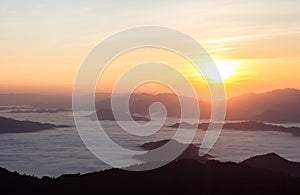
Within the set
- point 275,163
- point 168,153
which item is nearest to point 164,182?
point 275,163

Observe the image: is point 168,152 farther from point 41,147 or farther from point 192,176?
point 192,176

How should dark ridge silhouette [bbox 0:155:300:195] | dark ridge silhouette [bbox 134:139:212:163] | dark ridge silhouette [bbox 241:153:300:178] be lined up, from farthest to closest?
dark ridge silhouette [bbox 134:139:212:163] → dark ridge silhouette [bbox 241:153:300:178] → dark ridge silhouette [bbox 0:155:300:195]

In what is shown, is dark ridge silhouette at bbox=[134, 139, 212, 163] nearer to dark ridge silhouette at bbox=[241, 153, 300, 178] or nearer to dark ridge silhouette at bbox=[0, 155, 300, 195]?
dark ridge silhouette at bbox=[241, 153, 300, 178]

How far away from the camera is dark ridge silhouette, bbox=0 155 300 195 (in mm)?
38219

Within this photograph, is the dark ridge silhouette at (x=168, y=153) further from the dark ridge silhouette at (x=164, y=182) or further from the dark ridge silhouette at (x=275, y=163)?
the dark ridge silhouette at (x=164, y=182)

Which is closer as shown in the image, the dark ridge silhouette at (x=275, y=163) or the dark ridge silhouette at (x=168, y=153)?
the dark ridge silhouette at (x=275, y=163)

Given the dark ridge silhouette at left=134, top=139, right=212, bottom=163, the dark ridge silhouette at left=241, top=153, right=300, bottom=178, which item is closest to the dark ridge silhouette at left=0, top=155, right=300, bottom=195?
the dark ridge silhouette at left=241, top=153, right=300, bottom=178

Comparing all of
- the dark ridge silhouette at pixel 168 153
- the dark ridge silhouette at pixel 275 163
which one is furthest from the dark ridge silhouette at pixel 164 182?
the dark ridge silhouette at pixel 168 153

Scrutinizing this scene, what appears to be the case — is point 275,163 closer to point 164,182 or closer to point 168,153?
point 168,153

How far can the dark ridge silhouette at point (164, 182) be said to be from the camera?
38.2 m

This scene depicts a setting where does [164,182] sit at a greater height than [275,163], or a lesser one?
greater

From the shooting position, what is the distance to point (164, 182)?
135 feet

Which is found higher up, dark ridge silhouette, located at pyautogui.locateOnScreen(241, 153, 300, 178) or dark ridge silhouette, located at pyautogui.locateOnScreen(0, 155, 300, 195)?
dark ridge silhouette, located at pyautogui.locateOnScreen(0, 155, 300, 195)

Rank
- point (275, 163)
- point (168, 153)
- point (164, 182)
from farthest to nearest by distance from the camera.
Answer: point (168, 153) < point (275, 163) < point (164, 182)
